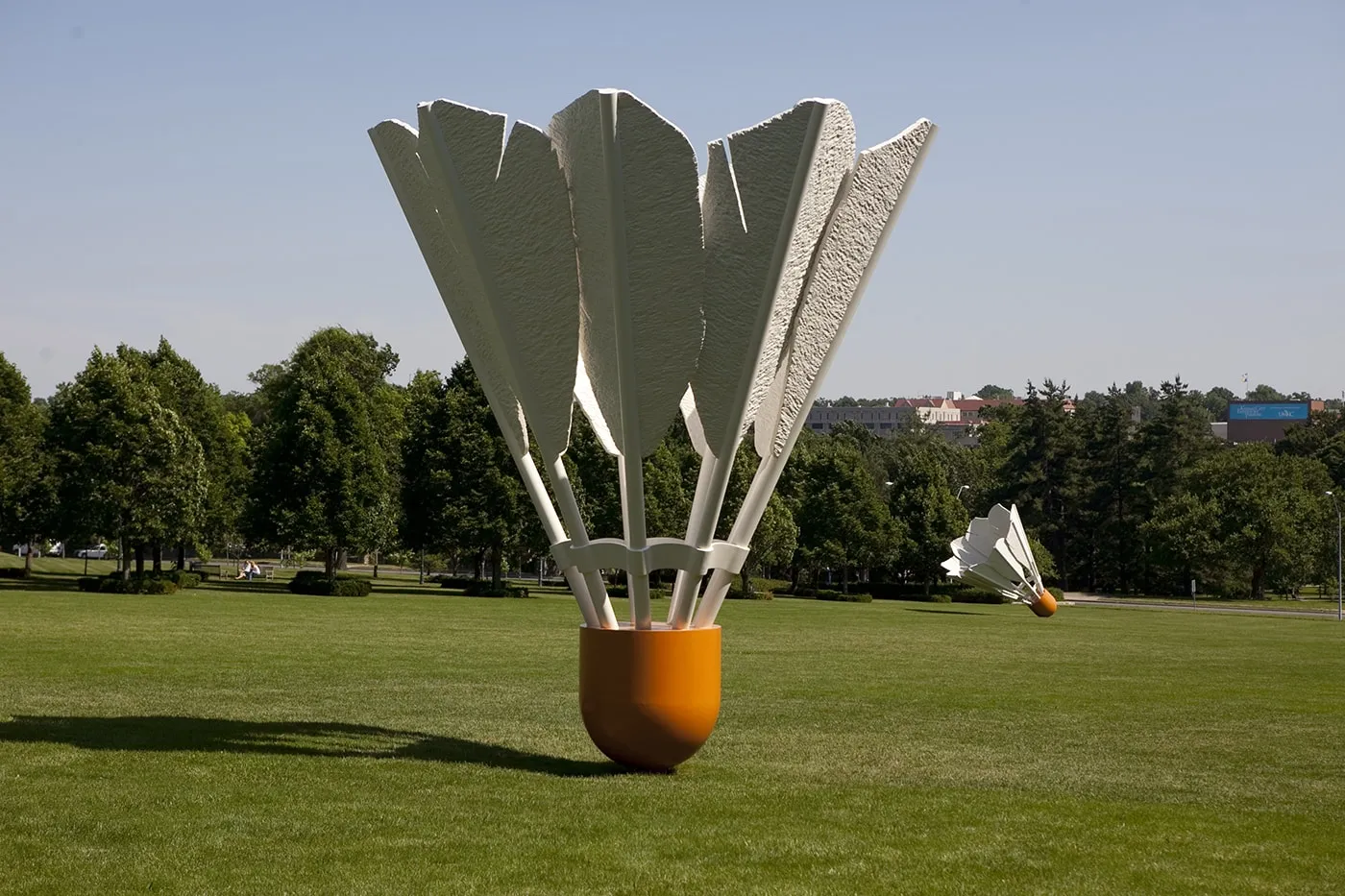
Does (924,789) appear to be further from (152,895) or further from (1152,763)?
(152,895)

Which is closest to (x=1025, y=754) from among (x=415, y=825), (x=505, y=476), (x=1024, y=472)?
(x=415, y=825)

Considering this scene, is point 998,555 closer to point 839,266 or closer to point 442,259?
point 839,266

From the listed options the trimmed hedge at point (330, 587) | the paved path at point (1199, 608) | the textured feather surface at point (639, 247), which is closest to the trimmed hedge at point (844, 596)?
the paved path at point (1199, 608)

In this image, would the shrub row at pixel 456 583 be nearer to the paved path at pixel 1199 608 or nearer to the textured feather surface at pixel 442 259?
the paved path at pixel 1199 608

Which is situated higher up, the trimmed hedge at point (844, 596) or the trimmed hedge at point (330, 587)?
the trimmed hedge at point (330, 587)

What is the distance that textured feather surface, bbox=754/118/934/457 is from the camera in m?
10.6

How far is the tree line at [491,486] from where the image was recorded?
128 ft

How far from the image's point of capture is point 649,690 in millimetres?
10102

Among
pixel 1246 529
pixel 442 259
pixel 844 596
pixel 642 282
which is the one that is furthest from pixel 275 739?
pixel 1246 529

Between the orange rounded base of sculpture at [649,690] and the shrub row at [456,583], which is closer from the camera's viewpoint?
the orange rounded base of sculpture at [649,690]

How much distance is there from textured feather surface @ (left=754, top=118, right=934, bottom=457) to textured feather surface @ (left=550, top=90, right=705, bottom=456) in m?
1.25

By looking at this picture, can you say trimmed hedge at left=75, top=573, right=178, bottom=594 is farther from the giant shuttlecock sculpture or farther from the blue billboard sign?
the blue billboard sign

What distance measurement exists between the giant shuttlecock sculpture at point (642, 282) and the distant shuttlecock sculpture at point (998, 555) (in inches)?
831

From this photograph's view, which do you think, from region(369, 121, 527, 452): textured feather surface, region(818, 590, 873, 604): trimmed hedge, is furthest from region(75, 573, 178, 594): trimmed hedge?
region(369, 121, 527, 452): textured feather surface
